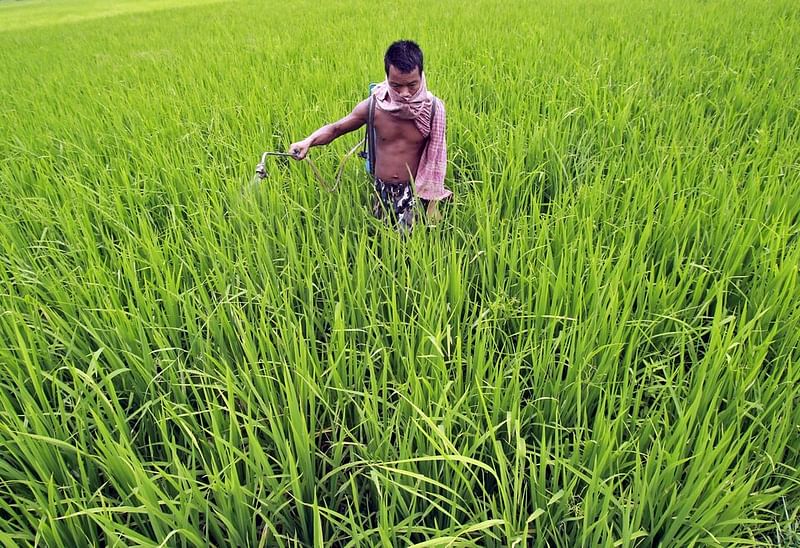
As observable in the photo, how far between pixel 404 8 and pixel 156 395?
664 cm

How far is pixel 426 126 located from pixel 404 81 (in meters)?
0.18

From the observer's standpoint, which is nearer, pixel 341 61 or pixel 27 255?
pixel 27 255

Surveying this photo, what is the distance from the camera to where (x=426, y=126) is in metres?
1.53

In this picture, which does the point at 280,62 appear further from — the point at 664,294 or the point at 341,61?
the point at 664,294

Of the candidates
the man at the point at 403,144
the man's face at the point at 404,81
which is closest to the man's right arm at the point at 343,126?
the man at the point at 403,144

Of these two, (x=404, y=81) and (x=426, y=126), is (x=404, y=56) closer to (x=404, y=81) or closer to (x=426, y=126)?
(x=404, y=81)

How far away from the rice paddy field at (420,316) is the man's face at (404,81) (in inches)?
15.5

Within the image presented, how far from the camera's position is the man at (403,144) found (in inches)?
57.6

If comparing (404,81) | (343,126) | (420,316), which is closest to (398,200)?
(343,126)

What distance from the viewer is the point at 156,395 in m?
1.12

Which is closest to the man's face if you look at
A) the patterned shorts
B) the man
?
the man

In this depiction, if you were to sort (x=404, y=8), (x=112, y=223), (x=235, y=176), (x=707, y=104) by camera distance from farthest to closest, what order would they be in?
(x=404, y=8)
(x=707, y=104)
(x=235, y=176)
(x=112, y=223)

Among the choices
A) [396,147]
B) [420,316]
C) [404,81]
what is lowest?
[420,316]

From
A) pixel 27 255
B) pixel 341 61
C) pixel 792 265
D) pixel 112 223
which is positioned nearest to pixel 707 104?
pixel 792 265
